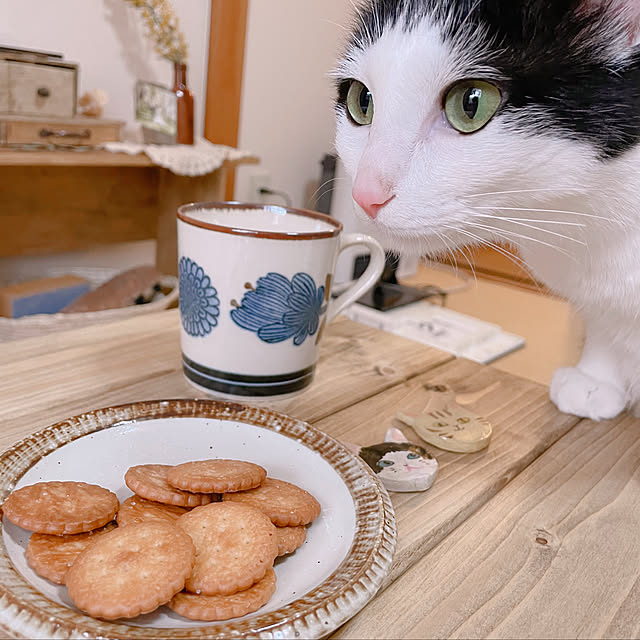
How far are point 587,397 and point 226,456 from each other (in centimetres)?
36

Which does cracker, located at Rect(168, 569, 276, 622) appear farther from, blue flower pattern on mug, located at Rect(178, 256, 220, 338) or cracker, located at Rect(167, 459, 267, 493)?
blue flower pattern on mug, located at Rect(178, 256, 220, 338)

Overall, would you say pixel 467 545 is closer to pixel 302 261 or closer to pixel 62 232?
pixel 302 261

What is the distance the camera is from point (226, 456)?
0.43m

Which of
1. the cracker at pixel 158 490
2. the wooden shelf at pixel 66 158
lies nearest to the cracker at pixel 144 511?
the cracker at pixel 158 490

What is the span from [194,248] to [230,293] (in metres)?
0.05

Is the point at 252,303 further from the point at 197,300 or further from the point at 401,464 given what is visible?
the point at 401,464

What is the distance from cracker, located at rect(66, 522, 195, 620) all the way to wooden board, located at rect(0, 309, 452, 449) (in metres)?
0.19

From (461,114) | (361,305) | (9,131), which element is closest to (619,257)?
(461,114)

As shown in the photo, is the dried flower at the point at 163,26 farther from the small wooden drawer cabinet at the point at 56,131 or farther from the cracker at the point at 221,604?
the cracker at the point at 221,604

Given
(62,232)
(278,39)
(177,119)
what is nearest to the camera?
(177,119)

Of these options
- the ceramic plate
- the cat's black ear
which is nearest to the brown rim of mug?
the ceramic plate

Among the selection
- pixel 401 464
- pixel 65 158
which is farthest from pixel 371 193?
pixel 65 158

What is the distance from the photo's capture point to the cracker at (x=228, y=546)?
30 centimetres

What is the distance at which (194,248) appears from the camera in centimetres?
52
